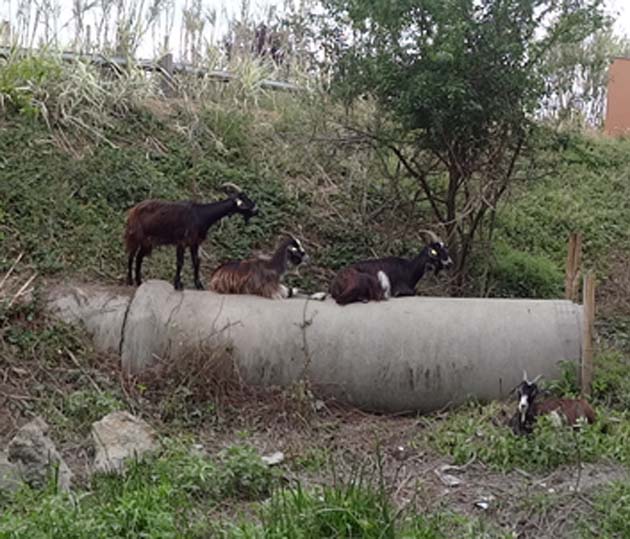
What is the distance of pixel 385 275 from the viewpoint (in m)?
10.8

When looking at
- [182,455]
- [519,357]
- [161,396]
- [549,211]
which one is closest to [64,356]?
[161,396]

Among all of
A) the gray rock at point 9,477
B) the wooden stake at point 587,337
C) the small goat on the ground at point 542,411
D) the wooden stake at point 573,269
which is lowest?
the gray rock at point 9,477

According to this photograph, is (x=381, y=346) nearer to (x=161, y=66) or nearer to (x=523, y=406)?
(x=523, y=406)

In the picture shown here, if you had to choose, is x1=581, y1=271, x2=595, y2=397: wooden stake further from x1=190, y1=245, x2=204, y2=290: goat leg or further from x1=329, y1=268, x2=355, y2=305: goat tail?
x1=190, y1=245, x2=204, y2=290: goat leg

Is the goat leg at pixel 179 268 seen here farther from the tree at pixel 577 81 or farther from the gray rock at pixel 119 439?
the tree at pixel 577 81

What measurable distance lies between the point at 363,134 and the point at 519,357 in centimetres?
373

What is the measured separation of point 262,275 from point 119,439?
3205 millimetres

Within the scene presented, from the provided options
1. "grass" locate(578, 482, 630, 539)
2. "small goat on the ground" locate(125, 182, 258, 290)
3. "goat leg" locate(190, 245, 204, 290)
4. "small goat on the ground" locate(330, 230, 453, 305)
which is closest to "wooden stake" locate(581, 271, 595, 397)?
"small goat on the ground" locate(330, 230, 453, 305)

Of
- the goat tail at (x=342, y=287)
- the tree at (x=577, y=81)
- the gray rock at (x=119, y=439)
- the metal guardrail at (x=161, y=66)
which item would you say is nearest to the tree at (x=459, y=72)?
the tree at (x=577, y=81)

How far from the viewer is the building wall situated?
66.2ft

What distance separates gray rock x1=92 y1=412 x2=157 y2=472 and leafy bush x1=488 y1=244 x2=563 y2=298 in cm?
593

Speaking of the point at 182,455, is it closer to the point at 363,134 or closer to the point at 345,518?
the point at 345,518

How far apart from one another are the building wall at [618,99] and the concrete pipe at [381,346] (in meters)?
11.1

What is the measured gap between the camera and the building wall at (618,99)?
66.2ft
